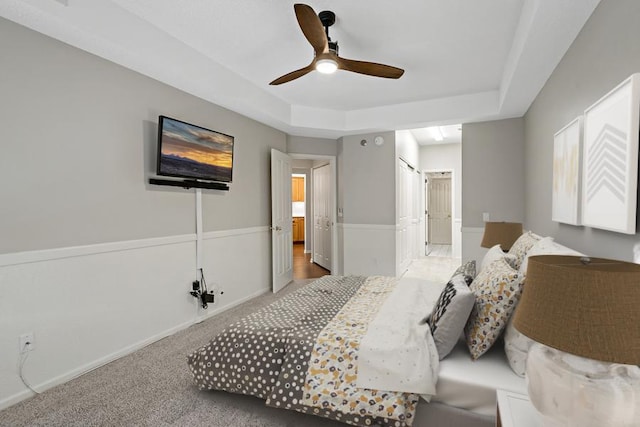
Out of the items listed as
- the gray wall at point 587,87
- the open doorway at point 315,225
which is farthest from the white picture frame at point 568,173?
the open doorway at point 315,225

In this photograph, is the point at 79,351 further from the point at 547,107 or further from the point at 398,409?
the point at 547,107

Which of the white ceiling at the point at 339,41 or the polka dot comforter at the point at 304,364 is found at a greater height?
the white ceiling at the point at 339,41

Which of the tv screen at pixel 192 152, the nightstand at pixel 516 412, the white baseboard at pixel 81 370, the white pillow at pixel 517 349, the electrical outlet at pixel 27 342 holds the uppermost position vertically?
the tv screen at pixel 192 152

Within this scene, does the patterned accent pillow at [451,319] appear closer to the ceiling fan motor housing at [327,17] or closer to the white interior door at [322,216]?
the ceiling fan motor housing at [327,17]

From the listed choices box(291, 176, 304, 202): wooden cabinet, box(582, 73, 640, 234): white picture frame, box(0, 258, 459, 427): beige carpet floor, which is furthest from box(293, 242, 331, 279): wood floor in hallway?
box(582, 73, 640, 234): white picture frame

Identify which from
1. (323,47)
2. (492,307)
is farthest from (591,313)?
(323,47)

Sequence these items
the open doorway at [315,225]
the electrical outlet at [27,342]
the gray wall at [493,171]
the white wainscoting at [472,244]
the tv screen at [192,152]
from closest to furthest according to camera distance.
Result: the electrical outlet at [27,342] → the tv screen at [192,152] → the gray wall at [493,171] → the white wainscoting at [472,244] → the open doorway at [315,225]

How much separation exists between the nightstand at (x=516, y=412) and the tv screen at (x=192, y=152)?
283cm

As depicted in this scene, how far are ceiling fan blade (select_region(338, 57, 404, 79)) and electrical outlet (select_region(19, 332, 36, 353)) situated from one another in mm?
2850

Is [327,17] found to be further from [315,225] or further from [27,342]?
[315,225]

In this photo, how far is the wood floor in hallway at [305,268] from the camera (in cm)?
558

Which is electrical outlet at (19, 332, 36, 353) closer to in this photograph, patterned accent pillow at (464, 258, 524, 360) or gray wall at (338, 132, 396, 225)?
patterned accent pillow at (464, 258, 524, 360)

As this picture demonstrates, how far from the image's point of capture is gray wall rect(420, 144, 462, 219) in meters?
6.90

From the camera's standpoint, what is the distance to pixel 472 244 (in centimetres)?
436
